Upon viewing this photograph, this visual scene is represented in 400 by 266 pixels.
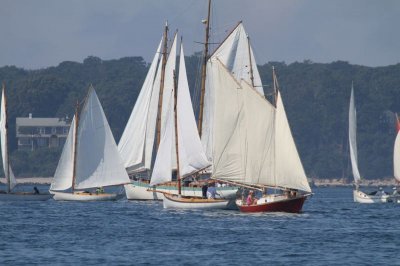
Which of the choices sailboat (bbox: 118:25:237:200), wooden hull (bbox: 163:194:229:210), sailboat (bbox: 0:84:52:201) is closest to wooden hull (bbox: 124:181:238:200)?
sailboat (bbox: 118:25:237:200)

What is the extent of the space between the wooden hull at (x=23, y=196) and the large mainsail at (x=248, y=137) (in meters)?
27.1

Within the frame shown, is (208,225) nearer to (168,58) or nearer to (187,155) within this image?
(187,155)

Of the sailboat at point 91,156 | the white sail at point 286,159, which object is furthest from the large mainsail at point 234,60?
the white sail at point 286,159

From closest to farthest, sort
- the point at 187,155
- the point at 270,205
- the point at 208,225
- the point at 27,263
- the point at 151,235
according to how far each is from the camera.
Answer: the point at 27,263 < the point at 151,235 < the point at 208,225 < the point at 270,205 < the point at 187,155

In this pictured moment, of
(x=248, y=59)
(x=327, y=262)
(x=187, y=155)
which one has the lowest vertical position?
(x=327, y=262)

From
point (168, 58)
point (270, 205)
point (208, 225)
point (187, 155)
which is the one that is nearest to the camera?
point (208, 225)

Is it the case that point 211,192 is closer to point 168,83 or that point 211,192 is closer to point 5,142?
point 168,83

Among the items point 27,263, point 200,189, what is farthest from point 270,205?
point 27,263

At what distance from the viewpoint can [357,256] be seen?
58.9m

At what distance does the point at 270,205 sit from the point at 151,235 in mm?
14362

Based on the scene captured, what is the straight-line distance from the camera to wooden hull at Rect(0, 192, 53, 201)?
106 m

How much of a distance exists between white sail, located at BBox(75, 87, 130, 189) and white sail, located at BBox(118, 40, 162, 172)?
2.43 m

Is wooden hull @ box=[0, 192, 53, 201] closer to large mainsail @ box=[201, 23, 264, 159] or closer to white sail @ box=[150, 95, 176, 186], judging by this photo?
large mainsail @ box=[201, 23, 264, 159]

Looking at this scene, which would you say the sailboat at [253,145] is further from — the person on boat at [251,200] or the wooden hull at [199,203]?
the wooden hull at [199,203]
